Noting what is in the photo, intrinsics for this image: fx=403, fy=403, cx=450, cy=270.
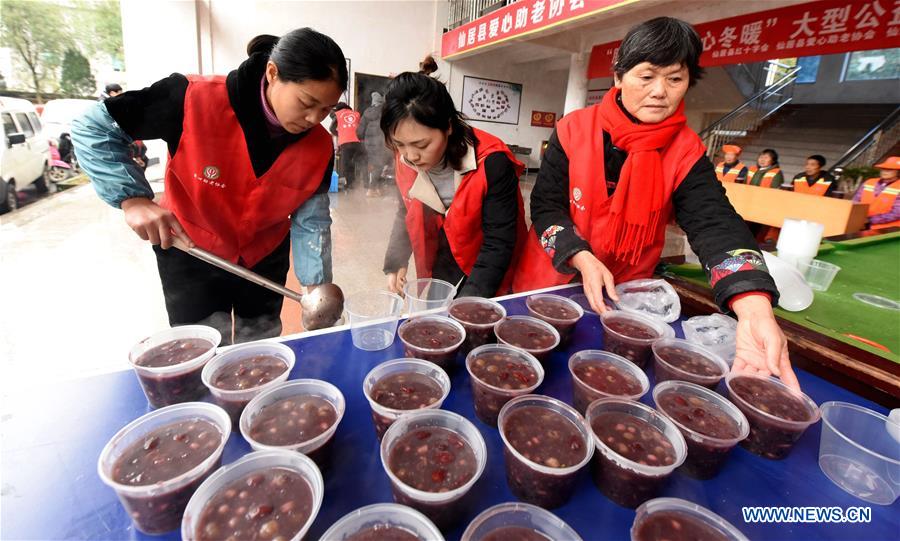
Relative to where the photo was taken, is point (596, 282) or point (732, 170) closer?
point (596, 282)

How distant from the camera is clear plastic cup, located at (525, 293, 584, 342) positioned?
132 cm

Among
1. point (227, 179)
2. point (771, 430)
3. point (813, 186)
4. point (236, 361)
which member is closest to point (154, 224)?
point (227, 179)

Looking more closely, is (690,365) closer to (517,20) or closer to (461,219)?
(461,219)

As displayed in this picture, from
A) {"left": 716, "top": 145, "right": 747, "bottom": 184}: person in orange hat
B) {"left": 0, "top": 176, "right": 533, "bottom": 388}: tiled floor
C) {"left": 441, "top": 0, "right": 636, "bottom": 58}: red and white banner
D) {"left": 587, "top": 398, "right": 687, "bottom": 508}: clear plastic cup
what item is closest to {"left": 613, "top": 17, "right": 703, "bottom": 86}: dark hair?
{"left": 587, "top": 398, "right": 687, "bottom": 508}: clear plastic cup

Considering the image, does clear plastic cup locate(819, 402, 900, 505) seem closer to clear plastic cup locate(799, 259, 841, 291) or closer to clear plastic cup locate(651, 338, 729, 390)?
clear plastic cup locate(651, 338, 729, 390)

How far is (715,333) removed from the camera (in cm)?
134

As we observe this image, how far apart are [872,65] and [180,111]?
15650 mm

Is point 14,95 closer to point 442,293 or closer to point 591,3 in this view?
point 442,293

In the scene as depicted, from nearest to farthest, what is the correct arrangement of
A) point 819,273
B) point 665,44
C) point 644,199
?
point 665,44
point 644,199
point 819,273

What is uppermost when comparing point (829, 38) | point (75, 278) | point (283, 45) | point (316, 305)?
point (829, 38)

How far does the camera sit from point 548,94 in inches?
422

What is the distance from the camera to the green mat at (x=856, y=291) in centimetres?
150

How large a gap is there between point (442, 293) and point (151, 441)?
3.97 feet

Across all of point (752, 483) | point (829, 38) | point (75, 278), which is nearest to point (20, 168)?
point (75, 278)
